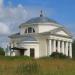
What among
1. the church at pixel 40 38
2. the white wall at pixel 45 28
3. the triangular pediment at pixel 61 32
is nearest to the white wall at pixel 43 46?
the church at pixel 40 38

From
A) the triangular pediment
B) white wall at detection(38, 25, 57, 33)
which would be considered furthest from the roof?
the triangular pediment

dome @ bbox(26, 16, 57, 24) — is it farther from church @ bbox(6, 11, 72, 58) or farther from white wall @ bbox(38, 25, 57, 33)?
white wall @ bbox(38, 25, 57, 33)

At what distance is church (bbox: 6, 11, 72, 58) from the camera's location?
79125mm

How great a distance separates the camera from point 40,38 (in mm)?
83312

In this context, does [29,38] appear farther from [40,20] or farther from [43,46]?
[40,20]

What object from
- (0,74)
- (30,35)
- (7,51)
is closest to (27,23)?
(30,35)

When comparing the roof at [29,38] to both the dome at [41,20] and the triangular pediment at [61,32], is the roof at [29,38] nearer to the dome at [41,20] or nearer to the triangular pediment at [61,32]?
the triangular pediment at [61,32]

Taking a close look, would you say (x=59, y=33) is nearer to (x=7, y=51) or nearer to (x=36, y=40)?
(x=36, y=40)

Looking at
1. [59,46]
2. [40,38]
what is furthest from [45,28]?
[59,46]

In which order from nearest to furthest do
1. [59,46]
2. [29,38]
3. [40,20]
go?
[29,38] < [59,46] < [40,20]

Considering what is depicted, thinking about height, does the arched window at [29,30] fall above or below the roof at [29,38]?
above

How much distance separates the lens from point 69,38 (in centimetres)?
8912

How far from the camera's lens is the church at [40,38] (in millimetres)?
79125

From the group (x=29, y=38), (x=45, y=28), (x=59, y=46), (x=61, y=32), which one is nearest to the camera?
(x=29, y=38)
